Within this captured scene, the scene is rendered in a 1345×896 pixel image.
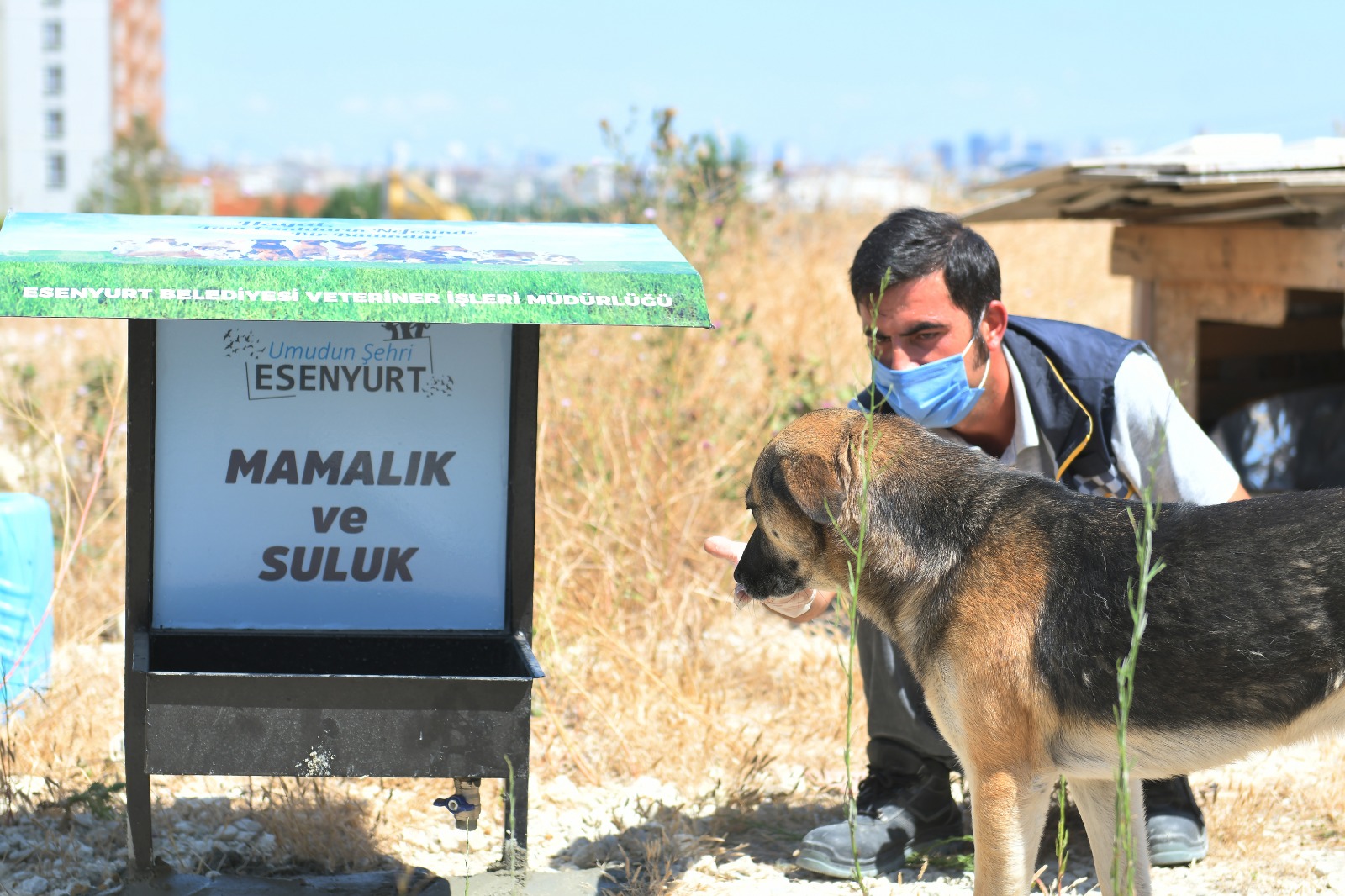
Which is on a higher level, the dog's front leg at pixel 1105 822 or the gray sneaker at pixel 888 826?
the dog's front leg at pixel 1105 822

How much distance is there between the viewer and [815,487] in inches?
125

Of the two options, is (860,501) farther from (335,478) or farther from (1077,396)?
(335,478)

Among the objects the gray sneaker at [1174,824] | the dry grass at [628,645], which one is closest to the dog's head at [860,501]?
the dry grass at [628,645]

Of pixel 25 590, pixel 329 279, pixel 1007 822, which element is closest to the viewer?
pixel 329 279

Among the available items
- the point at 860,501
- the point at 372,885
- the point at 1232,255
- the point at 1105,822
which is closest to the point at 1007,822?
the point at 1105,822

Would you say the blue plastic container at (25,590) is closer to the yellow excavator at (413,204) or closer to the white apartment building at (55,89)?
the yellow excavator at (413,204)

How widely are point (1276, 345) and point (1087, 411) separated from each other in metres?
5.10

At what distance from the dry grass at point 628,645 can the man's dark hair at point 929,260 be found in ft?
5.12

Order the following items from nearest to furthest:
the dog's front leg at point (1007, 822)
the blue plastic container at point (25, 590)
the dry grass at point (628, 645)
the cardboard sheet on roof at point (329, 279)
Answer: the cardboard sheet on roof at point (329, 279) → the dog's front leg at point (1007, 822) → the dry grass at point (628, 645) → the blue plastic container at point (25, 590)

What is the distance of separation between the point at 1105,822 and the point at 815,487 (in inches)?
44.2

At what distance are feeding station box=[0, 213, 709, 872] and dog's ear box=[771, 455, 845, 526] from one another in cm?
51

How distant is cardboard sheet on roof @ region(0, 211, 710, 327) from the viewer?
8.81ft

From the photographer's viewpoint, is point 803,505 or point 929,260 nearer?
point 803,505

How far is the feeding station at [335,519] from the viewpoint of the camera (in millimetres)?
3016
